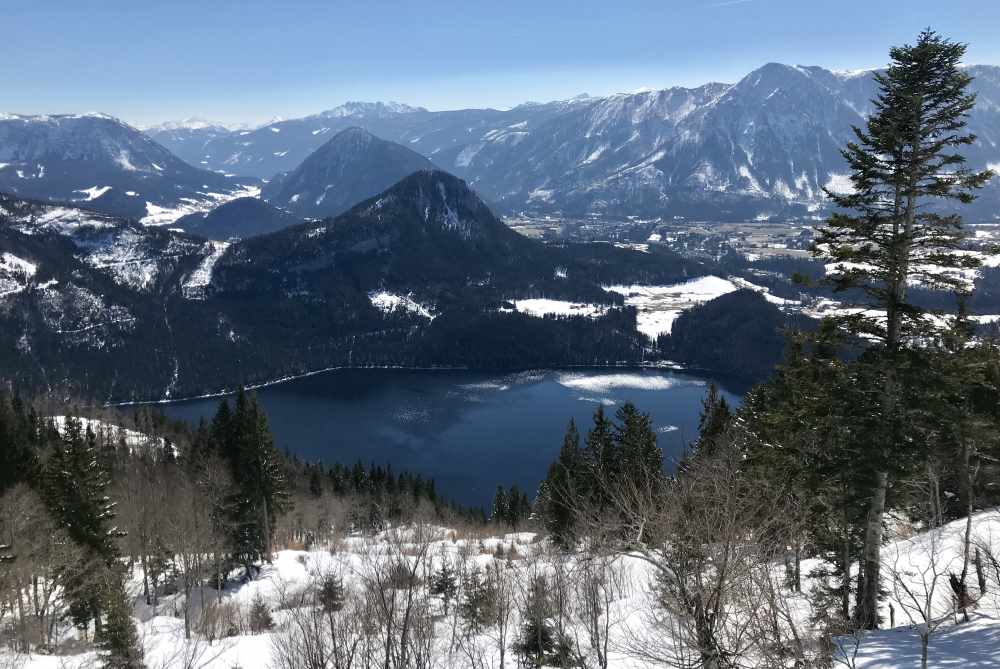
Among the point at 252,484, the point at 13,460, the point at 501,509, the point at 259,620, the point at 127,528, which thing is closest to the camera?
the point at 259,620

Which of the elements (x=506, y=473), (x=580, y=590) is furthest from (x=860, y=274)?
(x=506, y=473)

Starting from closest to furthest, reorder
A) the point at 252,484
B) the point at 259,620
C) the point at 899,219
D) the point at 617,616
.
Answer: the point at 899,219, the point at 617,616, the point at 259,620, the point at 252,484

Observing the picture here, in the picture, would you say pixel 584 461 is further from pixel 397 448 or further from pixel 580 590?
pixel 397 448

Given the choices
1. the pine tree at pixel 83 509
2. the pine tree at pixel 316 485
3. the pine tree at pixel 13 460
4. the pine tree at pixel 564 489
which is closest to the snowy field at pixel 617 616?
the pine tree at pixel 83 509

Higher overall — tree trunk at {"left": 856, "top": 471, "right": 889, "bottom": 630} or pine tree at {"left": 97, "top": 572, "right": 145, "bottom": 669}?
tree trunk at {"left": 856, "top": 471, "right": 889, "bottom": 630}

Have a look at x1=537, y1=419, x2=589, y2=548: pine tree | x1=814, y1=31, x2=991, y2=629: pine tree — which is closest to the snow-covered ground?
x1=537, y1=419, x2=589, y2=548: pine tree

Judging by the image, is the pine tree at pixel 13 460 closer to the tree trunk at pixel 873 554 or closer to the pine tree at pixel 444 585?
the pine tree at pixel 444 585

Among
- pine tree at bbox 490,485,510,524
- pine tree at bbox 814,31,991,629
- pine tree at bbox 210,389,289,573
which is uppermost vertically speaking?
pine tree at bbox 814,31,991,629

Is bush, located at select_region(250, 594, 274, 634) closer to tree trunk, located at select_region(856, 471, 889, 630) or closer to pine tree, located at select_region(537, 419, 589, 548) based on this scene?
pine tree, located at select_region(537, 419, 589, 548)

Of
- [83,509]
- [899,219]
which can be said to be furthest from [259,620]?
[899,219]

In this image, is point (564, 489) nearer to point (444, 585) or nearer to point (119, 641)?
point (444, 585)
